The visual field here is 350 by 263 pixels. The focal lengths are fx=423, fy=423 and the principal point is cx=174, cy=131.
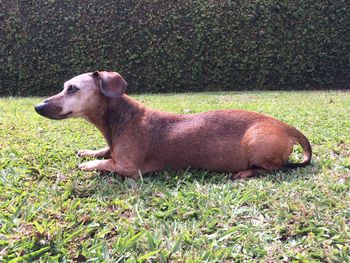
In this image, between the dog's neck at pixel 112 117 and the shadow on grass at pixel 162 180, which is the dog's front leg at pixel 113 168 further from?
the dog's neck at pixel 112 117

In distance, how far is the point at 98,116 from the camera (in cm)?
379

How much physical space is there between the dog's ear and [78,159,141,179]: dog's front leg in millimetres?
584

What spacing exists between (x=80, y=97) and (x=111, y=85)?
294mm

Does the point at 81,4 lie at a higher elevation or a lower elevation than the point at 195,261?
higher

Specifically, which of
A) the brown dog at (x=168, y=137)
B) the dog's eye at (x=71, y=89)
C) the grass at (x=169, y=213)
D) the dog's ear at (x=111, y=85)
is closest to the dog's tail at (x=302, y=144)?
the brown dog at (x=168, y=137)

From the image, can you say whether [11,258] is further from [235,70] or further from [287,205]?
[235,70]

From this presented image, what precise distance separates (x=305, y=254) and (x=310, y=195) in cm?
77

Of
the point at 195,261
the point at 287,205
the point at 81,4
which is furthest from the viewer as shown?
the point at 81,4

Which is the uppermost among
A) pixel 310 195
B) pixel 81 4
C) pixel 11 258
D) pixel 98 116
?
pixel 81 4

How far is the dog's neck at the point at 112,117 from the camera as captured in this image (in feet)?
12.4

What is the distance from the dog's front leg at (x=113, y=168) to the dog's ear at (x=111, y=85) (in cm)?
58

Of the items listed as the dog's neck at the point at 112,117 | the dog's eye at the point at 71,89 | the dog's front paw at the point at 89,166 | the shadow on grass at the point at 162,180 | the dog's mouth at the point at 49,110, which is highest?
the dog's eye at the point at 71,89

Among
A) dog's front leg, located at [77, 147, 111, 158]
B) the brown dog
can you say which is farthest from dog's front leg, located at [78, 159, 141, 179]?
dog's front leg, located at [77, 147, 111, 158]

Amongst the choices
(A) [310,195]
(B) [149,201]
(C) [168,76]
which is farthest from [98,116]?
(C) [168,76]
